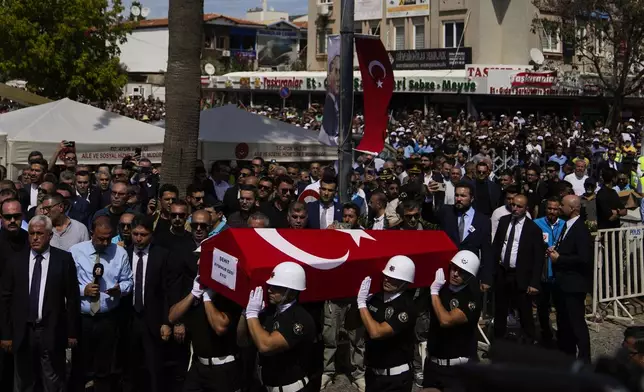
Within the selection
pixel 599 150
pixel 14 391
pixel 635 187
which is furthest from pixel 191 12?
pixel 599 150

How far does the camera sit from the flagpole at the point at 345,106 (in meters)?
10.9

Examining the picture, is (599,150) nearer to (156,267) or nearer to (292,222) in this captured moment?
(292,222)

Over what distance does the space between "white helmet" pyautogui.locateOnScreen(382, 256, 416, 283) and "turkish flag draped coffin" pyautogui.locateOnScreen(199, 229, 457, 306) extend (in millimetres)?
305

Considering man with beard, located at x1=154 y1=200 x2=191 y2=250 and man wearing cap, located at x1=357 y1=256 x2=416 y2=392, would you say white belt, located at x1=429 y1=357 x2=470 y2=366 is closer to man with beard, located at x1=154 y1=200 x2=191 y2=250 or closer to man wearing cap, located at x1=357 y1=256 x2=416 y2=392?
man wearing cap, located at x1=357 y1=256 x2=416 y2=392

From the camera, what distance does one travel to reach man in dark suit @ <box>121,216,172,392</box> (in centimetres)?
743

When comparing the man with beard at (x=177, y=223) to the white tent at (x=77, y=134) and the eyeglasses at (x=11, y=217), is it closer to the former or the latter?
the eyeglasses at (x=11, y=217)

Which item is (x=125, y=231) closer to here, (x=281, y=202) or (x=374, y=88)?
(x=281, y=202)

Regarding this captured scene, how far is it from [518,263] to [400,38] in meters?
38.3

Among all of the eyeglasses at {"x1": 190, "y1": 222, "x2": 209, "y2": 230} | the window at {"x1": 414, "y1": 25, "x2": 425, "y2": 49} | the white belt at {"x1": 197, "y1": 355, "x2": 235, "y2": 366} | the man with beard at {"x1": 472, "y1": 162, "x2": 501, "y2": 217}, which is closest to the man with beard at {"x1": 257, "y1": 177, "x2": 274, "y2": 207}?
the eyeglasses at {"x1": 190, "y1": 222, "x2": 209, "y2": 230}

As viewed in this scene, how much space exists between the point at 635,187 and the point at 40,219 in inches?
473

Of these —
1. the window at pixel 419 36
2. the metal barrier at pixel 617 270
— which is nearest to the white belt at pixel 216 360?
the metal barrier at pixel 617 270

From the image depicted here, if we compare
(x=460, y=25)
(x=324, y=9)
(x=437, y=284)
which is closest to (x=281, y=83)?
(x=324, y=9)

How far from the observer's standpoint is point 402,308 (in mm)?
6211

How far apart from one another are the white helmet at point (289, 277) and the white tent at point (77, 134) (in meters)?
9.71
